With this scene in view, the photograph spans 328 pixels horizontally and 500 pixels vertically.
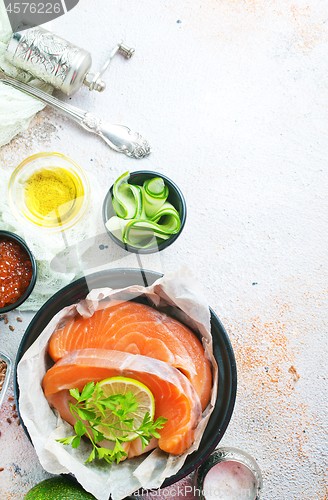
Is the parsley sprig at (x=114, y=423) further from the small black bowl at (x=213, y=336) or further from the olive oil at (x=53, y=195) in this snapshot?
the olive oil at (x=53, y=195)

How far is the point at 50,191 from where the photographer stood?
4.83 feet

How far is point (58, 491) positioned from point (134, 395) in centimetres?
52

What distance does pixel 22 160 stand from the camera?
1.51 meters

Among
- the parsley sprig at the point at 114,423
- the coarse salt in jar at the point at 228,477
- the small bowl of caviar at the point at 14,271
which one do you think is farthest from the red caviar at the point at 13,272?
the coarse salt in jar at the point at 228,477

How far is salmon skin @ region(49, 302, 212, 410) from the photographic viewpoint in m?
1.16

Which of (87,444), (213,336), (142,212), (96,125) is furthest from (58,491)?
(96,125)

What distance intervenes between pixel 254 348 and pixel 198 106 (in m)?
1.01

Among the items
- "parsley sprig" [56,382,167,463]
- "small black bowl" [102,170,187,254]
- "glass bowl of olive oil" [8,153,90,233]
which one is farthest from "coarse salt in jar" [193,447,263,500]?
"glass bowl of olive oil" [8,153,90,233]

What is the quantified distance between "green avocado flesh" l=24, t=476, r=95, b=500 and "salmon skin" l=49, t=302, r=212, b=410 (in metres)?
0.48

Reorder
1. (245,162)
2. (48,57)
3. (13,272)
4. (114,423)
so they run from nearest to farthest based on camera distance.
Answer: (114,423)
(13,272)
(48,57)
(245,162)

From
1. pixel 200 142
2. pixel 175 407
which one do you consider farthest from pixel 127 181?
pixel 175 407

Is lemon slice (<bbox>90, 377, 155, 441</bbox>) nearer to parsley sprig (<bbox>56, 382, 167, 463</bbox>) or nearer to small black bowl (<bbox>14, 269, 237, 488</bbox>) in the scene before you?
parsley sprig (<bbox>56, 382, 167, 463</bbox>)

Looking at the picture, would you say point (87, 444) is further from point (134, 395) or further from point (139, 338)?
point (139, 338)

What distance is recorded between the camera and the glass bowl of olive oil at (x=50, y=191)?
145cm
